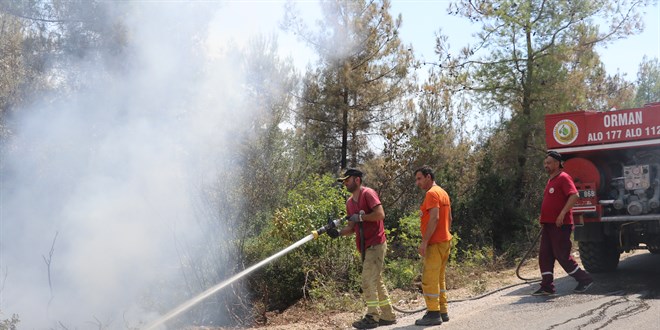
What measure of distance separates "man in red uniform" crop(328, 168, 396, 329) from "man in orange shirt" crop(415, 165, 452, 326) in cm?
45

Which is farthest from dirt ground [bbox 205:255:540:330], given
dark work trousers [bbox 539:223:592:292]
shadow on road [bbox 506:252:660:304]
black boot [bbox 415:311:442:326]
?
dark work trousers [bbox 539:223:592:292]

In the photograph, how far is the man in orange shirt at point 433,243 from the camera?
6730 millimetres

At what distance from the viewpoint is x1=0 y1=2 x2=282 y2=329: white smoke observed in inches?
354

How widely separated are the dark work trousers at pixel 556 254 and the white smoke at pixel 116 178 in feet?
14.6

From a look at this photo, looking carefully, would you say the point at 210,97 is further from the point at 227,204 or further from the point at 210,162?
the point at 227,204

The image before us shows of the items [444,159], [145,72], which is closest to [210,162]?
[145,72]

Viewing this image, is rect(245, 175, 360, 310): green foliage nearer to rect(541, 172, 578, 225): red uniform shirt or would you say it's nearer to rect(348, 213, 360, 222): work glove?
rect(348, 213, 360, 222): work glove

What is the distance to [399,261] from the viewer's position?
34.2 feet

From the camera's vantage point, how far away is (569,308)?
7324mm

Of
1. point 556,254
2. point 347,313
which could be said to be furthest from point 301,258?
point 556,254

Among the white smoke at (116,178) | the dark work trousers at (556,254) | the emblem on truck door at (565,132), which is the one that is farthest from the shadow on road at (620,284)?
the white smoke at (116,178)

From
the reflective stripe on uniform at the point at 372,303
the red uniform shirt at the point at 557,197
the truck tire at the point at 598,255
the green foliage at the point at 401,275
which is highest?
the red uniform shirt at the point at 557,197

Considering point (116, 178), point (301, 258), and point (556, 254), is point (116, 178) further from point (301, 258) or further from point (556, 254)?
point (556, 254)

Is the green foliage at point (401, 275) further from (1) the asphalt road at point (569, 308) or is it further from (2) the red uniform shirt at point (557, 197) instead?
(2) the red uniform shirt at point (557, 197)
